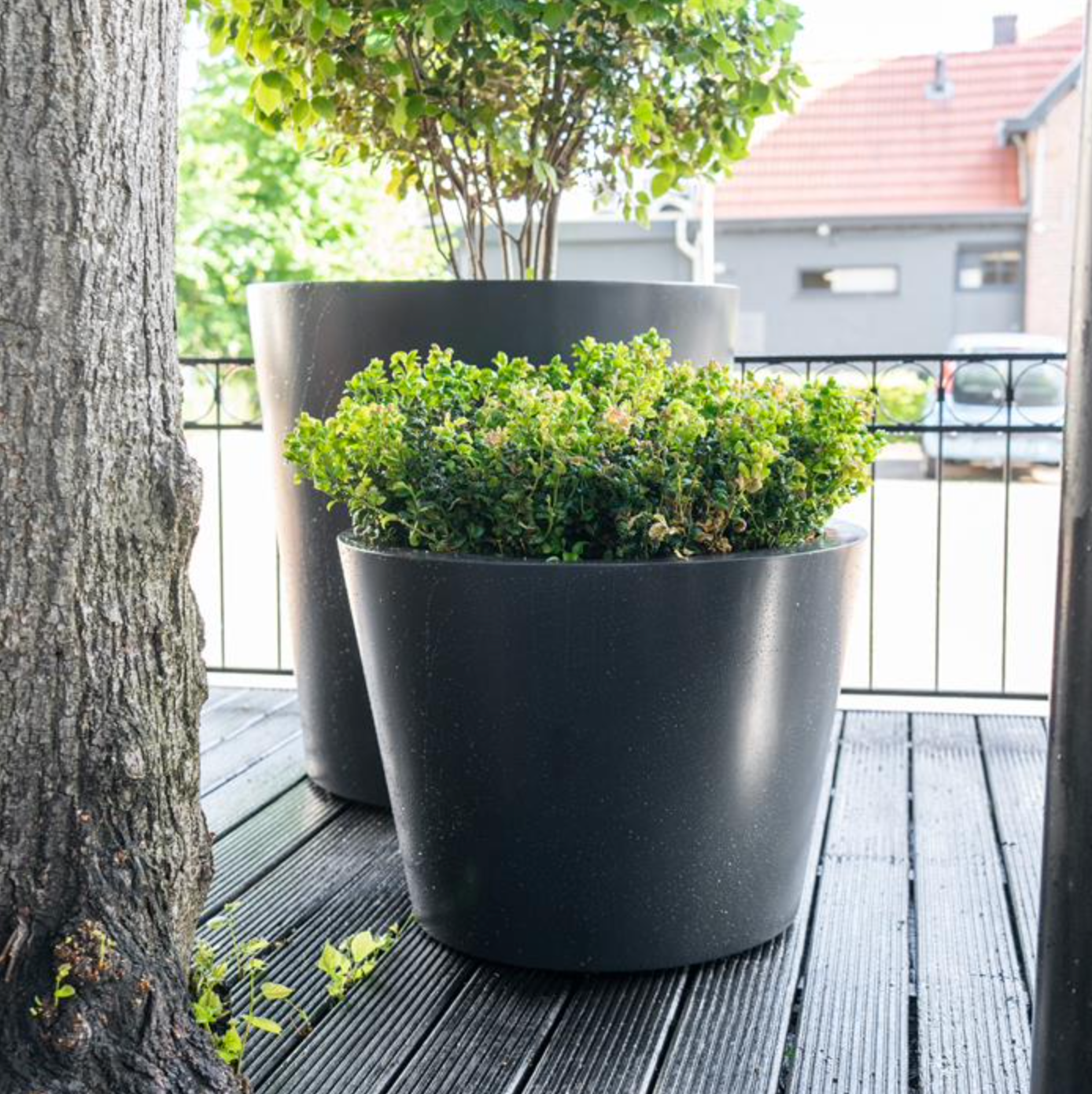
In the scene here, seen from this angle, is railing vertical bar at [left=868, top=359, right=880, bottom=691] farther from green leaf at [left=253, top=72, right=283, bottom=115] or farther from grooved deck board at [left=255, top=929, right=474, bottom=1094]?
green leaf at [left=253, top=72, right=283, bottom=115]

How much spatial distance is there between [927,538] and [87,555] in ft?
31.0

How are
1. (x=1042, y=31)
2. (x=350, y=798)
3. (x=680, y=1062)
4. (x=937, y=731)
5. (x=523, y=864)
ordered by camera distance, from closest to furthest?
(x=680, y=1062), (x=523, y=864), (x=350, y=798), (x=937, y=731), (x=1042, y=31)

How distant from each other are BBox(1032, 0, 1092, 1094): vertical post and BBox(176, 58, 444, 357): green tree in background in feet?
61.9

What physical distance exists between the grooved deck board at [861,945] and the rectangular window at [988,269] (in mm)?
20780

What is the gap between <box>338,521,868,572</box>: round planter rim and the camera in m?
2.03

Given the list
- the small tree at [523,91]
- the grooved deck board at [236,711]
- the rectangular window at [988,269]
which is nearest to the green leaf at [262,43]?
the small tree at [523,91]

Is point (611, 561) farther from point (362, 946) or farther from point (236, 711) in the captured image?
point (236, 711)

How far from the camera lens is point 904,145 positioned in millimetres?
24406

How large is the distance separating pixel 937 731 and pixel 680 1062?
1.95 m

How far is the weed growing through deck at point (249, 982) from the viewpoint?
6.33 ft

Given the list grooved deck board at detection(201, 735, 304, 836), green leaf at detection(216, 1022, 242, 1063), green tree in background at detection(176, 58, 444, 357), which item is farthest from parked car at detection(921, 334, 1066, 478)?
green leaf at detection(216, 1022, 242, 1063)

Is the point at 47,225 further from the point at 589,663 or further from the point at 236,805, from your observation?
the point at 236,805

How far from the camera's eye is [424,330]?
2.77 m

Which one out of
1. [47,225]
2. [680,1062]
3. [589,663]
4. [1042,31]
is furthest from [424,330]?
[1042,31]
